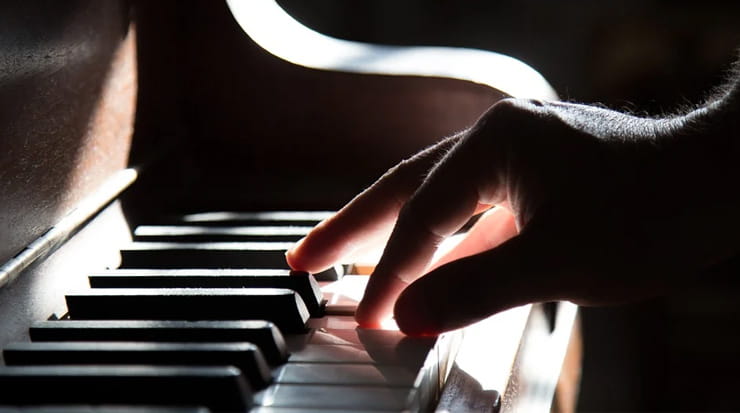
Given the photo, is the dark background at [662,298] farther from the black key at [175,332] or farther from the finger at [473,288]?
the black key at [175,332]

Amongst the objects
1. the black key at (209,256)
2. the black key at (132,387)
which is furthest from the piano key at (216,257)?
the black key at (132,387)

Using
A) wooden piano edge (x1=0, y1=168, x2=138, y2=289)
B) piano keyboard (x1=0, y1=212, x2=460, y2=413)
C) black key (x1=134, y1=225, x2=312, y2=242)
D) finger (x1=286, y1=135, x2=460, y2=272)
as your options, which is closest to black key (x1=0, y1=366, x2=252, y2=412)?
piano keyboard (x1=0, y1=212, x2=460, y2=413)

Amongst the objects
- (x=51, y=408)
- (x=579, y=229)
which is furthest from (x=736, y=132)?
(x=51, y=408)

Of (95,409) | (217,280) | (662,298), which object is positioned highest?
(662,298)

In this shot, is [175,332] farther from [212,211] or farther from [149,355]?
[212,211]

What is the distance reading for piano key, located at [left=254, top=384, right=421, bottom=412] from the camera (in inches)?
27.8

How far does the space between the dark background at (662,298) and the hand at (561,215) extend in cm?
216

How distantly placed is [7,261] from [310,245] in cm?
30

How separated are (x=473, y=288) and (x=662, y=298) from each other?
2.63 m

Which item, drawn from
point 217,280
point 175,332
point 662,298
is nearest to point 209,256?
point 217,280

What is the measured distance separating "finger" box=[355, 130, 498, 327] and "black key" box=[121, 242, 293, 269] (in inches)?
7.3

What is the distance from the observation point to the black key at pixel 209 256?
41.4 inches

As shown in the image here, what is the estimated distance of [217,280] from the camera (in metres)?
0.95

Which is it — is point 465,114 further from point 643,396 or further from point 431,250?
point 643,396
